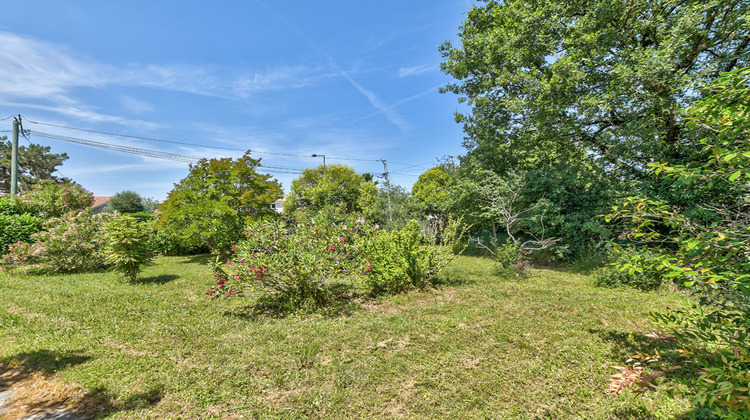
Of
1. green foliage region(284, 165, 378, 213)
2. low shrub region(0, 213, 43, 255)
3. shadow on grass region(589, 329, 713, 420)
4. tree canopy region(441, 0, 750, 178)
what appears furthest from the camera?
green foliage region(284, 165, 378, 213)

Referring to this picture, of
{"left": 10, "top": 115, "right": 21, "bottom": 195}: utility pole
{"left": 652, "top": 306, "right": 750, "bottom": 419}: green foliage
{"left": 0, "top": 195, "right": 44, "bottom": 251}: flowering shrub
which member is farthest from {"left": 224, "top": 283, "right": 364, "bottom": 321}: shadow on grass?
{"left": 10, "top": 115, "right": 21, "bottom": 195}: utility pole

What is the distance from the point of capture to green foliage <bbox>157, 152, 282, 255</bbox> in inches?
416

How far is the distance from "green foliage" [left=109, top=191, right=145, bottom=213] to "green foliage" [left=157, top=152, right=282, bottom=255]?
2616 centimetres

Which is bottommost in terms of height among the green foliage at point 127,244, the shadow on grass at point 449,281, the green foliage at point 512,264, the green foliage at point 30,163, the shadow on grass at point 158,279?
the shadow on grass at point 158,279

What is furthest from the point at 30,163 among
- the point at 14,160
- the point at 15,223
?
the point at 15,223

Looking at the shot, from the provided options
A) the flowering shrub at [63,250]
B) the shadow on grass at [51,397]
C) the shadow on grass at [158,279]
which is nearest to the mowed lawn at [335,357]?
the shadow on grass at [51,397]

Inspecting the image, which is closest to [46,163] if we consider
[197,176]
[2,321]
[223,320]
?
[197,176]

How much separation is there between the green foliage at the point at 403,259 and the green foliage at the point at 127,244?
247 inches

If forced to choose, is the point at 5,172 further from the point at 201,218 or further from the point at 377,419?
the point at 377,419

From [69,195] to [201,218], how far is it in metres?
7.33

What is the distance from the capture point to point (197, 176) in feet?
37.1

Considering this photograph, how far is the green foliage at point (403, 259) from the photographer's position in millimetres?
5777

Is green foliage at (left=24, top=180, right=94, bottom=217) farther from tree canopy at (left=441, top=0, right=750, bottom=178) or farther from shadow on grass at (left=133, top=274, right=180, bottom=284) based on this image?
tree canopy at (left=441, top=0, right=750, bottom=178)

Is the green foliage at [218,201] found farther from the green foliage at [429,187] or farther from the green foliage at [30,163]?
the green foliage at [30,163]
